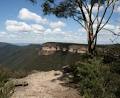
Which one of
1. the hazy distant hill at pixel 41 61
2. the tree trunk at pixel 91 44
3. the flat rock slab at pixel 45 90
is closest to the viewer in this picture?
the flat rock slab at pixel 45 90

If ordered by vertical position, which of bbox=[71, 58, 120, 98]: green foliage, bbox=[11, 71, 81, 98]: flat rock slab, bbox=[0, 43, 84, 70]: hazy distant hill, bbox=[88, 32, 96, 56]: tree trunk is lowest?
bbox=[0, 43, 84, 70]: hazy distant hill

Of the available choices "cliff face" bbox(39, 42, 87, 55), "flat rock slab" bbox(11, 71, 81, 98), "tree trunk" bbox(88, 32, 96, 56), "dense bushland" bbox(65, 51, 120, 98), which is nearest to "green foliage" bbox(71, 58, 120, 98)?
"dense bushland" bbox(65, 51, 120, 98)

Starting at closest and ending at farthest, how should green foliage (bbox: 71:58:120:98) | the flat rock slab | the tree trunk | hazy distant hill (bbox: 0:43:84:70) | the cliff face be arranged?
green foliage (bbox: 71:58:120:98), the flat rock slab, the tree trunk, hazy distant hill (bbox: 0:43:84:70), the cliff face

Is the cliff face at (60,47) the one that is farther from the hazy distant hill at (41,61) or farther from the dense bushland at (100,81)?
the dense bushland at (100,81)

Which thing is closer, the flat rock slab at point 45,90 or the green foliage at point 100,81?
the green foliage at point 100,81

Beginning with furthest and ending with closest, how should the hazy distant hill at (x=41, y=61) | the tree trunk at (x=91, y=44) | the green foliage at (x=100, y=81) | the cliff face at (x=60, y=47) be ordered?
the cliff face at (x=60, y=47) → the hazy distant hill at (x=41, y=61) → the tree trunk at (x=91, y=44) → the green foliage at (x=100, y=81)

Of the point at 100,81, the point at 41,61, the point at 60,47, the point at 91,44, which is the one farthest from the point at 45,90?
the point at 41,61

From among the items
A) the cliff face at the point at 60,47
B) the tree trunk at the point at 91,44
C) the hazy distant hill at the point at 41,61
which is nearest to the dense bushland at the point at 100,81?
the tree trunk at the point at 91,44

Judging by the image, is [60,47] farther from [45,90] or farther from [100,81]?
[100,81]

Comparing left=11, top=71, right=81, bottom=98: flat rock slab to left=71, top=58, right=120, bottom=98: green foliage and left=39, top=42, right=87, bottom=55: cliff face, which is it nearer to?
left=71, top=58, right=120, bottom=98: green foliage

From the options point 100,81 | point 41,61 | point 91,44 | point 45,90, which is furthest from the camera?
point 41,61

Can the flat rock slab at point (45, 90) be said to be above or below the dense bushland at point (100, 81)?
below

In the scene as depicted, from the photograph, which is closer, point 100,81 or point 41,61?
point 100,81

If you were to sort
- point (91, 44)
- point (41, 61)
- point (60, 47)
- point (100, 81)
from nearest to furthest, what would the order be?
point (100, 81) < point (91, 44) < point (60, 47) < point (41, 61)
